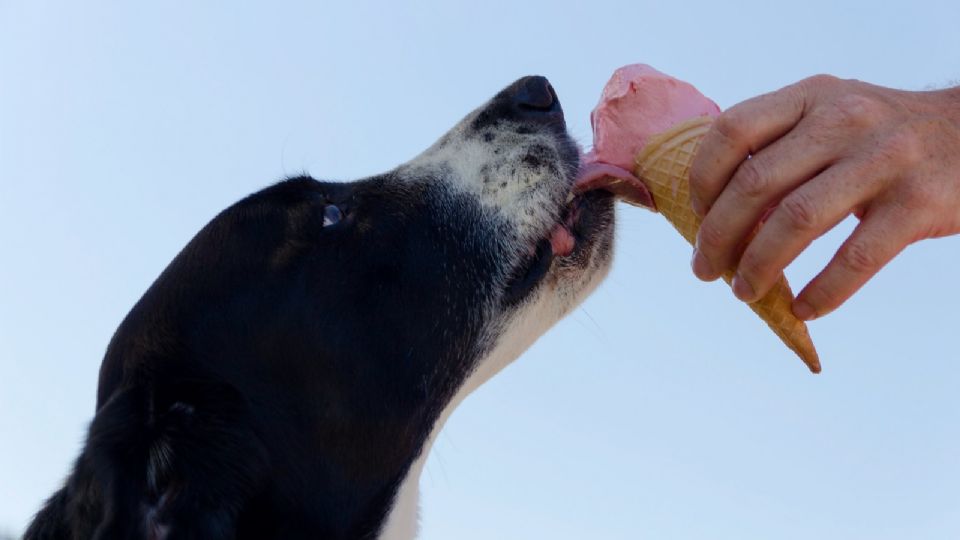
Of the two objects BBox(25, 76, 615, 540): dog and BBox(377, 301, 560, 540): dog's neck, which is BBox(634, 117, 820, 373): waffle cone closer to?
BBox(25, 76, 615, 540): dog

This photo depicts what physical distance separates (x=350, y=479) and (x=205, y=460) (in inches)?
20.2

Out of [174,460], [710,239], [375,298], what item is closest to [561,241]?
[375,298]

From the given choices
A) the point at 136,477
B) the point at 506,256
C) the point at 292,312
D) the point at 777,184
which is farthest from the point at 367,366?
the point at 777,184

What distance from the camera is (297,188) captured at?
3.89m

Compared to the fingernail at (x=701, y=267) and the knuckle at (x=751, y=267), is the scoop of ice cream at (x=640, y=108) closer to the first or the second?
the fingernail at (x=701, y=267)

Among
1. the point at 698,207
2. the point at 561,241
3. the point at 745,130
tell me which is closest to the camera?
the point at 745,130

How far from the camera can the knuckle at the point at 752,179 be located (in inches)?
100

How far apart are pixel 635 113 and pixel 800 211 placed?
115 centimetres

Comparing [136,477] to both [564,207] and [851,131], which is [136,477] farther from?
[851,131]

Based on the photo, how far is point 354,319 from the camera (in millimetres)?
3615

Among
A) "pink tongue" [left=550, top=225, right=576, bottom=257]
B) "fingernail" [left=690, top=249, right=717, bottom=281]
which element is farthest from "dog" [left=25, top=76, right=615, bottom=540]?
"fingernail" [left=690, top=249, right=717, bottom=281]

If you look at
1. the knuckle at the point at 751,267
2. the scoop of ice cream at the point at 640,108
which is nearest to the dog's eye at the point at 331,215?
the scoop of ice cream at the point at 640,108

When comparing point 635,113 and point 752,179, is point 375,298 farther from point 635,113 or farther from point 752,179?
point 752,179

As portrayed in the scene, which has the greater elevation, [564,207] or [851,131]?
[851,131]
